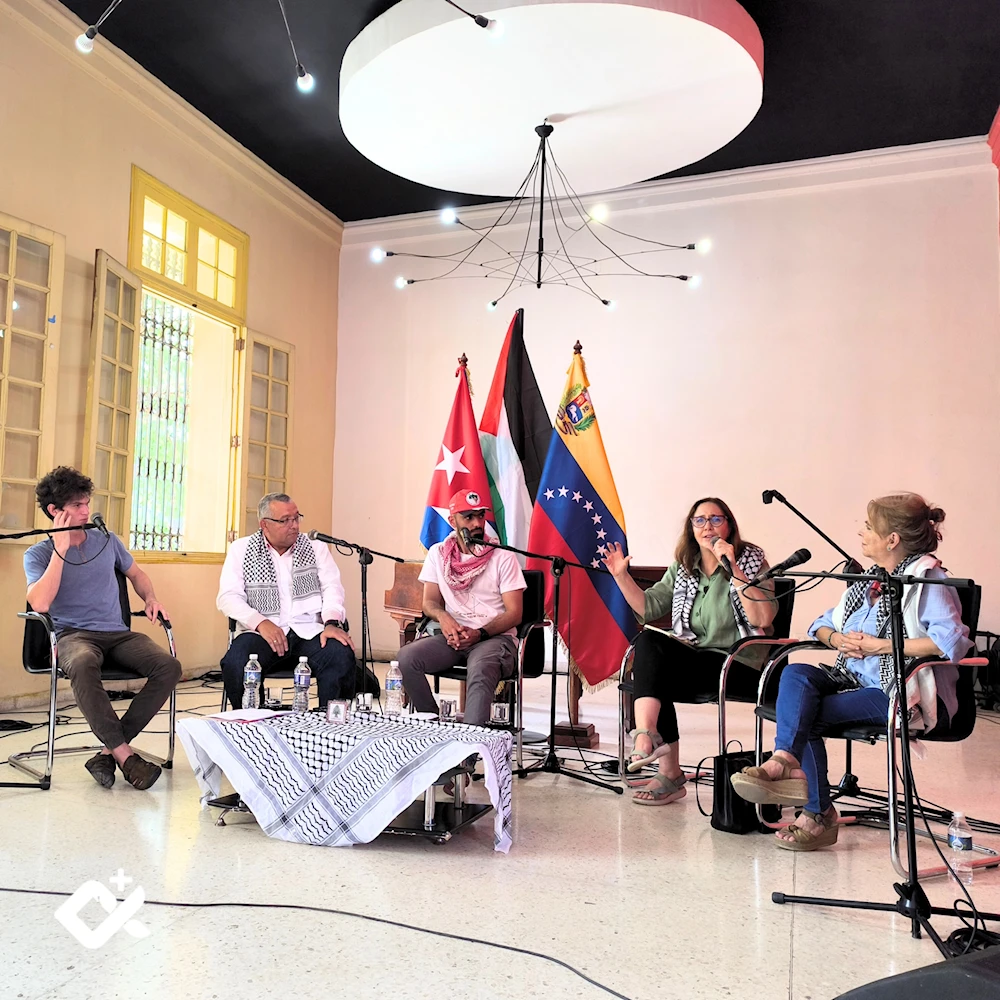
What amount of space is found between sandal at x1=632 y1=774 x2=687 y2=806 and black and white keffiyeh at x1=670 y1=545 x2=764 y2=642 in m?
0.51

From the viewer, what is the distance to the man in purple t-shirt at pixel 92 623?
10.1 feet

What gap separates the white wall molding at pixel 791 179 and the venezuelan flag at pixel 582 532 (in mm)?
2829

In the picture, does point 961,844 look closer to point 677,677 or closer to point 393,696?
point 677,677

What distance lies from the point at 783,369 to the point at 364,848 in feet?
15.9

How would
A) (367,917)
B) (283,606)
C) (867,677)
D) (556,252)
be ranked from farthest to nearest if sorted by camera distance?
(556,252) → (283,606) → (867,677) → (367,917)

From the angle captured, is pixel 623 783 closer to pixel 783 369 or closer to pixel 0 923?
pixel 0 923

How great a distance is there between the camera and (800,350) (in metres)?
6.25

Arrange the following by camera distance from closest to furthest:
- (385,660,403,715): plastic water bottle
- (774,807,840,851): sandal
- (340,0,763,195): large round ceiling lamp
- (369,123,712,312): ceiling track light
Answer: (774,807,840,851): sandal
(385,660,403,715): plastic water bottle
(340,0,763,195): large round ceiling lamp
(369,123,712,312): ceiling track light

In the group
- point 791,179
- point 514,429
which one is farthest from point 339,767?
point 791,179

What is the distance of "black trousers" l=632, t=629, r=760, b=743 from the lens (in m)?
3.12

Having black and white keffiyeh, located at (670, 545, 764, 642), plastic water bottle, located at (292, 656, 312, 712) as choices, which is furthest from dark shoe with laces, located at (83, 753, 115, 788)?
black and white keffiyeh, located at (670, 545, 764, 642)

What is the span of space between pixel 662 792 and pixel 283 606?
66.7 inches

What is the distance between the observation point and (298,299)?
7.14m

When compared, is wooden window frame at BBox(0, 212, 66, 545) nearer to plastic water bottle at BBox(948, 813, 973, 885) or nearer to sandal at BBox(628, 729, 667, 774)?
sandal at BBox(628, 729, 667, 774)
